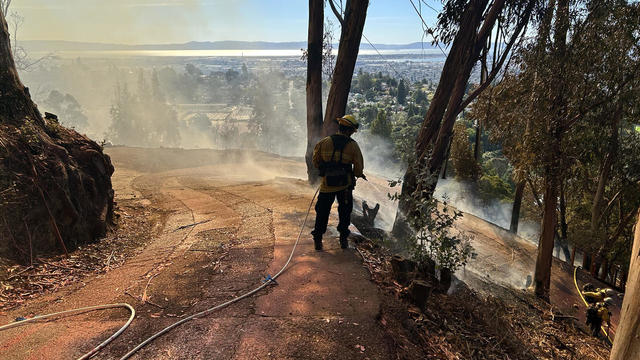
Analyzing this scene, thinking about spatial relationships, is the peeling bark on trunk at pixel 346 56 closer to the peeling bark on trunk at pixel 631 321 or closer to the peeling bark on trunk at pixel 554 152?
the peeling bark on trunk at pixel 554 152

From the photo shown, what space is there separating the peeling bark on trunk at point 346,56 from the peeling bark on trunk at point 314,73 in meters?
0.79

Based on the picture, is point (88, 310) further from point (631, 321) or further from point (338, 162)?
point (631, 321)

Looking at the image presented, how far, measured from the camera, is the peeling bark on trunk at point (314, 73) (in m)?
10.7

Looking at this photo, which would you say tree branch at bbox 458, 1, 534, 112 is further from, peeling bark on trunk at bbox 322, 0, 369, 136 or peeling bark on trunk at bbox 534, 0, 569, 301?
peeling bark on trunk at bbox 322, 0, 369, 136

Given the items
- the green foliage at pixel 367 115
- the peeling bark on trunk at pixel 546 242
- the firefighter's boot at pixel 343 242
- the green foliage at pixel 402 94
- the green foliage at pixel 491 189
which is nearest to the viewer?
the firefighter's boot at pixel 343 242

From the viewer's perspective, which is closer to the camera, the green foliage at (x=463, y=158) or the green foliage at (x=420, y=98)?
the green foliage at (x=463, y=158)

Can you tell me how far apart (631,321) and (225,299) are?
322cm

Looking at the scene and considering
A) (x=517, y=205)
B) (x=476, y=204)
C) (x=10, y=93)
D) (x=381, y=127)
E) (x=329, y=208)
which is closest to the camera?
(x=329, y=208)

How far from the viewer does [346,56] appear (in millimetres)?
9898

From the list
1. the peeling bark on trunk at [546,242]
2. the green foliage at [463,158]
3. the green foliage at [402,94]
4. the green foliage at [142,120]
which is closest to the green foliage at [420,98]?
the green foliage at [402,94]

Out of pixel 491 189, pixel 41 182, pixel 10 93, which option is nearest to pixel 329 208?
pixel 41 182

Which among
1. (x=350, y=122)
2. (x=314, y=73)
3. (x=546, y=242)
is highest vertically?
(x=314, y=73)

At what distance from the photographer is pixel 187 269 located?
15.0 feet

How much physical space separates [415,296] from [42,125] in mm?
6137
